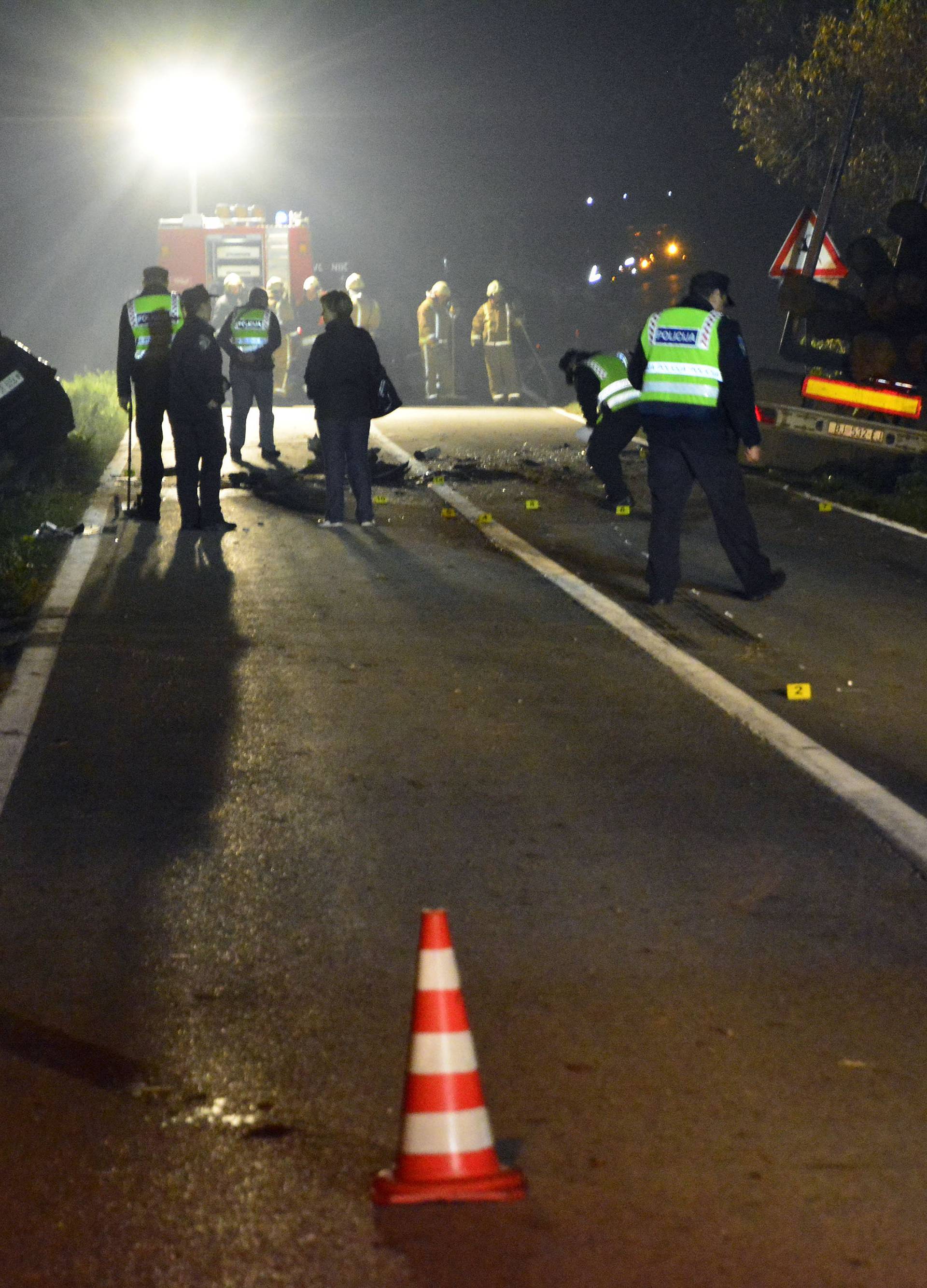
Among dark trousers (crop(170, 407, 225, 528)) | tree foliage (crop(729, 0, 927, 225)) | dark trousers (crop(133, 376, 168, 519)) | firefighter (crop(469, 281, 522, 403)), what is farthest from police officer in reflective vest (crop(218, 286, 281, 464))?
firefighter (crop(469, 281, 522, 403))

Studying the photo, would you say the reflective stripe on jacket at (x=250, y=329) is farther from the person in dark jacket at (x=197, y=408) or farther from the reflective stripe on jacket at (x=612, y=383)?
the reflective stripe on jacket at (x=612, y=383)

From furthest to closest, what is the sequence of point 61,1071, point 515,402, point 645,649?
point 515,402 < point 645,649 < point 61,1071

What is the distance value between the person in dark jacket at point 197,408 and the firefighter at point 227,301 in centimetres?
1369

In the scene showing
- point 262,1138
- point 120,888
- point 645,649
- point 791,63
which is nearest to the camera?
point 262,1138

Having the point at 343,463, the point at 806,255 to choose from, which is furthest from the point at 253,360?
the point at 806,255

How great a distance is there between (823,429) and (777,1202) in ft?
42.6

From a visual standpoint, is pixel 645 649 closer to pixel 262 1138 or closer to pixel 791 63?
pixel 262 1138

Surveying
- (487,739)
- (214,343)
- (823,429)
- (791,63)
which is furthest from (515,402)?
(487,739)

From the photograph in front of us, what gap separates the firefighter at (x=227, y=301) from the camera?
90.6 feet

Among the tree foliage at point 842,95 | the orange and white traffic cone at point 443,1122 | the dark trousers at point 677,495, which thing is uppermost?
the tree foliage at point 842,95

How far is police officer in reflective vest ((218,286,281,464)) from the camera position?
58.9ft

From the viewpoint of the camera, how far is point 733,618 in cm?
984

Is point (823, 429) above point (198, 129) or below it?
below

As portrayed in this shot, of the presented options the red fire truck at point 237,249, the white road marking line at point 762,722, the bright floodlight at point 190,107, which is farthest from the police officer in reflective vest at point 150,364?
the bright floodlight at point 190,107
